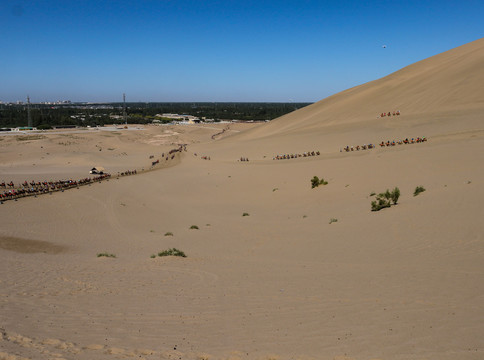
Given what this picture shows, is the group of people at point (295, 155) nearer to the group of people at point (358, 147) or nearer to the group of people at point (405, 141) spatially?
the group of people at point (358, 147)

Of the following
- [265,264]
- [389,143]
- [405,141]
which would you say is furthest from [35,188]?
[405,141]

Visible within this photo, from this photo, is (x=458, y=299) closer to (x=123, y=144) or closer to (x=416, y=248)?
(x=416, y=248)

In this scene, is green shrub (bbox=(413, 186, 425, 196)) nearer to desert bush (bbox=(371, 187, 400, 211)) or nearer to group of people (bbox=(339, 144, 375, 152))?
desert bush (bbox=(371, 187, 400, 211))

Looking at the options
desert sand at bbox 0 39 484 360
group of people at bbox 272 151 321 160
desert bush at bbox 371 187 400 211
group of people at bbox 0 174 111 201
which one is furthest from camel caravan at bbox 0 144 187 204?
desert bush at bbox 371 187 400 211

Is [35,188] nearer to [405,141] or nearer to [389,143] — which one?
[389,143]

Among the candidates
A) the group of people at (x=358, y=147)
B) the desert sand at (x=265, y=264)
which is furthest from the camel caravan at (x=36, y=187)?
the group of people at (x=358, y=147)

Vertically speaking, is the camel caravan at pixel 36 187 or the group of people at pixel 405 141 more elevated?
the group of people at pixel 405 141

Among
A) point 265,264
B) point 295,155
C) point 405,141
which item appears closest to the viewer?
point 265,264

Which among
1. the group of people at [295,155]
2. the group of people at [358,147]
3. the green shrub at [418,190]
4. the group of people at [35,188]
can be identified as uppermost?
the group of people at [358,147]
